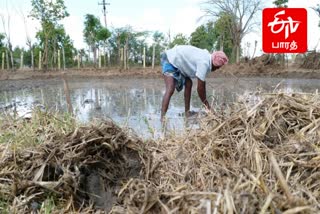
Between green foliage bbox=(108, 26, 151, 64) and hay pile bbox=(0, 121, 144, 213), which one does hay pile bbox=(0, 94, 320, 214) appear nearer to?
hay pile bbox=(0, 121, 144, 213)

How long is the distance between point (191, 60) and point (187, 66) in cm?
15

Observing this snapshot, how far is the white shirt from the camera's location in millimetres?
4742

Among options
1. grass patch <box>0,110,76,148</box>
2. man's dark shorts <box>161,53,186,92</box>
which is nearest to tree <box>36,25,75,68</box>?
man's dark shorts <box>161,53,186,92</box>

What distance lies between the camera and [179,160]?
2.26 meters

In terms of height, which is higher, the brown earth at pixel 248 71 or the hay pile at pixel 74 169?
the brown earth at pixel 248 71

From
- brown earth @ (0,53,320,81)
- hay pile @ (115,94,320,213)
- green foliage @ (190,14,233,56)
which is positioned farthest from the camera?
green foliage @ (190,14,233,56)

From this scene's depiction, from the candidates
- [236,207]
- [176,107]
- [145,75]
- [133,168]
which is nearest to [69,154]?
[133,168]

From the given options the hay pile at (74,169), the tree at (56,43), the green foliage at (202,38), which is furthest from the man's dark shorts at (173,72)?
the green foliage at (202,38)

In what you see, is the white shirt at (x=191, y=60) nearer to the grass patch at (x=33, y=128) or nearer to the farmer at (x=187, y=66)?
the farmer at (x=187, y=66)

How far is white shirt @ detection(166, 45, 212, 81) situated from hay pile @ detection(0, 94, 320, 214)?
2.39 meters

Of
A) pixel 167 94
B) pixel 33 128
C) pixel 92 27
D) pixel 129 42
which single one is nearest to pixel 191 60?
pixel 167 94

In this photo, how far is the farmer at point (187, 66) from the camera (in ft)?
15.6

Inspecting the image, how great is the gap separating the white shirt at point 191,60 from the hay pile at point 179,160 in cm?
239

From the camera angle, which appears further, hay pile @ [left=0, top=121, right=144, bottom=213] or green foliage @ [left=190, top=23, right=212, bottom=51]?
green foliage @ [left=190, top=23, right=212, bottom=51]
